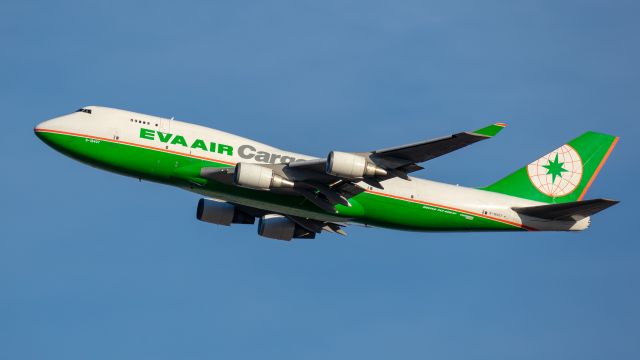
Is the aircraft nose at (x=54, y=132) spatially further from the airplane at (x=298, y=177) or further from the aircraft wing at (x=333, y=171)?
the aircraft wing at (x=333, y=171)

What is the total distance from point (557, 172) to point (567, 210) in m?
5.21

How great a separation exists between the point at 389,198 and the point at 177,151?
10445 mm

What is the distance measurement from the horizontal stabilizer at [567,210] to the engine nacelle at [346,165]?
10712 millimetres

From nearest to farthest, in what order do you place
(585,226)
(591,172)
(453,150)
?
(453,150)
(585,226)
(591,172)

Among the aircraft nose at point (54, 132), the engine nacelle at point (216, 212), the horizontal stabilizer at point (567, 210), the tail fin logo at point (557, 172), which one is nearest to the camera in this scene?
the aircraft nose at point (54, 132)

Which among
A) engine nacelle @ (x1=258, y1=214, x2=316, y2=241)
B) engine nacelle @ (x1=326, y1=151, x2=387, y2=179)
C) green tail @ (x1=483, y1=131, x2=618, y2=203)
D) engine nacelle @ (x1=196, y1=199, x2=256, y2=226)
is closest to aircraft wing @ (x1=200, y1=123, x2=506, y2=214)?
engine nacelle @ (x1=326, y1=151, x2=387, y2=179)

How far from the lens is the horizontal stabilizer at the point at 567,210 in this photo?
163 ft

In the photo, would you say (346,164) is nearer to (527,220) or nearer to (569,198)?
(527,220)

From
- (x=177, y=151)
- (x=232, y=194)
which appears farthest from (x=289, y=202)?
(x=177, y=151)

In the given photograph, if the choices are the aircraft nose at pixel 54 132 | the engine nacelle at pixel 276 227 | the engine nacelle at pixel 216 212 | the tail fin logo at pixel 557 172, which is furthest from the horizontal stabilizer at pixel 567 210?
the aircraft nose at pixel 54 132

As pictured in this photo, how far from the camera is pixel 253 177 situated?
46.0m

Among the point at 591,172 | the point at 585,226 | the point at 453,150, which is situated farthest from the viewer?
the point at 591,172

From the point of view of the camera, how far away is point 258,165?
46625 mm

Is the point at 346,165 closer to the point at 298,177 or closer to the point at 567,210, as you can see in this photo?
the point at 298,177
